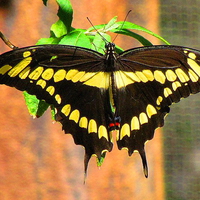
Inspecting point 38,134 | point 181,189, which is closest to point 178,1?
point 181,189

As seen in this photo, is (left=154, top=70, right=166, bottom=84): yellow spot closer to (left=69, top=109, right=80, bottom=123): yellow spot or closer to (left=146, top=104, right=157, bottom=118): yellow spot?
(left=146, top=104, right=157, bottom=118): yellow spot

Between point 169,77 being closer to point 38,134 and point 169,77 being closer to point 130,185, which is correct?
point 38,134

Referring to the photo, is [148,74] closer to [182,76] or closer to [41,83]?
[182,76]

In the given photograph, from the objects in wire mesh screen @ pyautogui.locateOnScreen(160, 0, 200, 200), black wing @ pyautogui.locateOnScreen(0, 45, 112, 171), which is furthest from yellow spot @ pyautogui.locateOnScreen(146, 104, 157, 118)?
wire mesh screen @ pyautogui.locateOnScreen(160, 0, 200, 200)

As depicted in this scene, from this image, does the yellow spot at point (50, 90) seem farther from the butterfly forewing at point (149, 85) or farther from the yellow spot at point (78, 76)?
the butterfly forewing at point (149, 85)

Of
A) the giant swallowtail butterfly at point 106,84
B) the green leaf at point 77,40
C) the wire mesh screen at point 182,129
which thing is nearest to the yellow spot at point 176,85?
the giant swallowtail butterfly at point 106,84

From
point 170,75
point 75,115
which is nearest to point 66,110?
point 75,115
